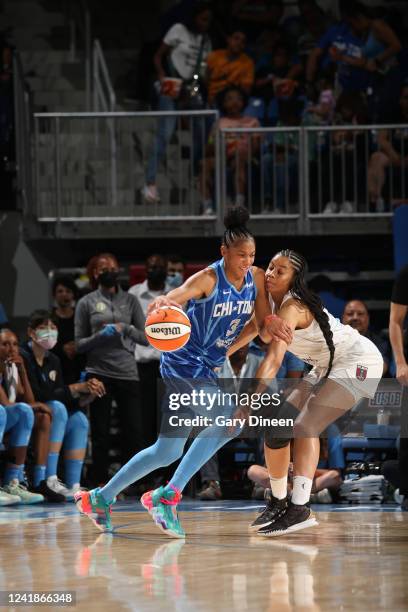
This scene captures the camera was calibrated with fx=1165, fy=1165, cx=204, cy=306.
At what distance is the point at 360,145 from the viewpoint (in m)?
13.2

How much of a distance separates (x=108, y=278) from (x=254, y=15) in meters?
5.51

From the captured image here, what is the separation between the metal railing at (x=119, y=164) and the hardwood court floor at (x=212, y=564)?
516 cm

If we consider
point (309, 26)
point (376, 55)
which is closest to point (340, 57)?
point (376, 55)

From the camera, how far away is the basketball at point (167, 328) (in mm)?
6918

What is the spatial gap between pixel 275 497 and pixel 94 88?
28.9 ft

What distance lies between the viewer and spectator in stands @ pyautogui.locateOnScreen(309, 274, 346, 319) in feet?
41.1

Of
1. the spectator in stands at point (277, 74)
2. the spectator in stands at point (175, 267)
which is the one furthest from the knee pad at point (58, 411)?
the spectator in stands at point (277, 74)

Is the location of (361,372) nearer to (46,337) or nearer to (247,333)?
(247,333)

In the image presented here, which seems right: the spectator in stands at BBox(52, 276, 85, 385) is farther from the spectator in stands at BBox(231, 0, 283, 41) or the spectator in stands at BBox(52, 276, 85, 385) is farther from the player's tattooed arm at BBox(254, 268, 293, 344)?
the spectator in stands at BBox(231, 0, 283, 41)

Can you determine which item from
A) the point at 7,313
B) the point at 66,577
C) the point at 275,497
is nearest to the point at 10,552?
the point at 66,577

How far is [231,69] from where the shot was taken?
1388 centimetres

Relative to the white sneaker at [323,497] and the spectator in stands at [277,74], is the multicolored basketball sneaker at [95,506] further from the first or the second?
the spectator in stands at [277,74]

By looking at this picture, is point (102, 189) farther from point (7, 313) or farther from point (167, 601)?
point (167, 601)

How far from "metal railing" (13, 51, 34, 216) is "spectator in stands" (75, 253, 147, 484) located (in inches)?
99.3
